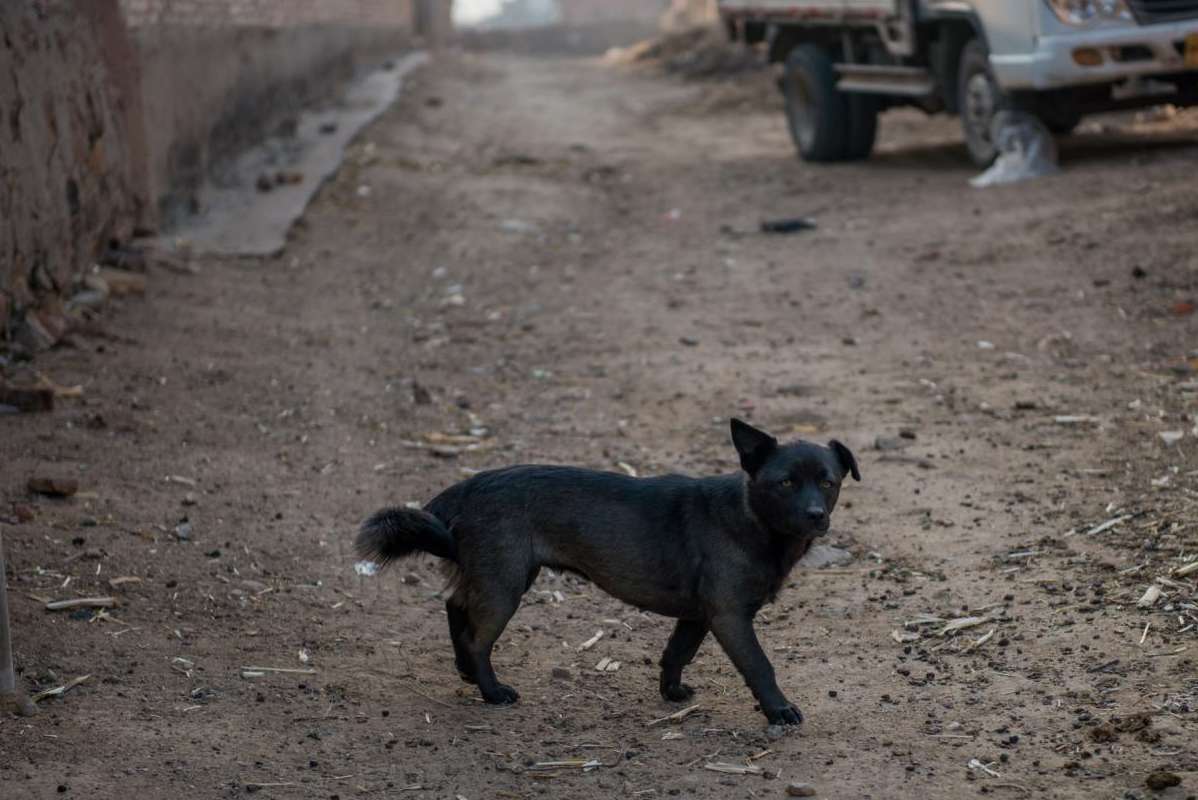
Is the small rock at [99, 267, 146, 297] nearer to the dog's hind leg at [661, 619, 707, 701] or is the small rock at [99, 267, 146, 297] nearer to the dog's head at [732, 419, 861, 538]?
the dog's hind leg at [661, 619, 707, 701]

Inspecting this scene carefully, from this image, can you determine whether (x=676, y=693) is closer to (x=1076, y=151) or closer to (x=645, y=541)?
(x=645, y=541)

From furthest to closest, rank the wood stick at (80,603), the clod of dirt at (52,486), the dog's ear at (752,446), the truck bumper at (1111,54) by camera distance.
A: 1. the truck bumper at (1111,54)
2. the clod of dirt at (52,486)
3. the wood stick at (80,603)
4. the dog's ear at (752,446)

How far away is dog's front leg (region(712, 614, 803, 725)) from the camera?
4340 millimetres

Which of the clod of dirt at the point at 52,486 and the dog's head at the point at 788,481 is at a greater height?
the dog's head at the point at 788,481

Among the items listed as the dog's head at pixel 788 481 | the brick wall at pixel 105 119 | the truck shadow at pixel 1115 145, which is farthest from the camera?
the truck shadow at pixel 1115 145

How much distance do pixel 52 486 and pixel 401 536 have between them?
2054 millimetres

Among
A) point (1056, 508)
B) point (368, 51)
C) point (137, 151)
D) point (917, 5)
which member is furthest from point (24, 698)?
point (368, 51)

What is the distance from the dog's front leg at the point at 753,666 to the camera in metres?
4.34

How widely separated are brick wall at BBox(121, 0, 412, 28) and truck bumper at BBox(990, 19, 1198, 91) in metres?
6.23

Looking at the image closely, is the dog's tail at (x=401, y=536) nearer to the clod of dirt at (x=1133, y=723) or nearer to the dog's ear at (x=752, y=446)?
the dog's ear at (x=752, y=446)

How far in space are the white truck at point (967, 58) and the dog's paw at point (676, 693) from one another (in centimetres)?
779

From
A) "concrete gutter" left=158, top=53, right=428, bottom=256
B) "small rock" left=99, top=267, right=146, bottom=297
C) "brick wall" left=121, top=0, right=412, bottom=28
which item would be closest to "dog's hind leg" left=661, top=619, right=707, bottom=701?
"small rock" left=99, top=267, right=146, bottom=297

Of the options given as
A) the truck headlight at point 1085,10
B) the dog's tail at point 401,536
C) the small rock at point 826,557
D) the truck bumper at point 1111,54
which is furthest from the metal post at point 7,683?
the truck headlight at point 1085,10

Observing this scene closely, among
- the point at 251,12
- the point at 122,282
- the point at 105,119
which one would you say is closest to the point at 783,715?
the point at 122,282
